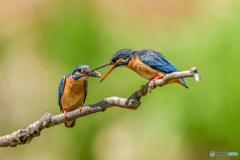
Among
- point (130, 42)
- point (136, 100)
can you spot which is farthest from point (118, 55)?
point (130, 42)

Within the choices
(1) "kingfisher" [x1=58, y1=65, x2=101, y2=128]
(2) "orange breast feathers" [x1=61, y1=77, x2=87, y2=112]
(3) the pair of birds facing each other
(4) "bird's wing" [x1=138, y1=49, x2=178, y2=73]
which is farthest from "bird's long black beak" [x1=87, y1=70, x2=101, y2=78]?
(4) "bird's wing" [x1=138, y1=49, x2=178, y2=73]

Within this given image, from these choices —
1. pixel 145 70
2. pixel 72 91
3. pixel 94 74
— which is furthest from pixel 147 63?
pixel 72 91

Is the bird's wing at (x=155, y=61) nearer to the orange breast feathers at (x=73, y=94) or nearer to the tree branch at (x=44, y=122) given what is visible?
the tree branch at (x=44, y=122)

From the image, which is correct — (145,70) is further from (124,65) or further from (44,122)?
(44,122)

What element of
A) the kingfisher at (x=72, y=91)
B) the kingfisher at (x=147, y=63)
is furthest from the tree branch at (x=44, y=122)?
the kingfisher at (x=72, y=91)

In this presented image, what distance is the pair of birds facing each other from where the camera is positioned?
2.16 m

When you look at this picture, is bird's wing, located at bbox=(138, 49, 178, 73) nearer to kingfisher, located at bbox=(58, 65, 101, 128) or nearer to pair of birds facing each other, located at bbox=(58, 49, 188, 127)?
pair of birds facing each other, located at bbox=(58, 49, 188, 127)

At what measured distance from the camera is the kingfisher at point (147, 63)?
7.05 feet

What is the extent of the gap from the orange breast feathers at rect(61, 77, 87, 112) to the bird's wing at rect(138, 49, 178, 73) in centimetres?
70

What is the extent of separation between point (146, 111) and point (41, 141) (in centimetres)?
160

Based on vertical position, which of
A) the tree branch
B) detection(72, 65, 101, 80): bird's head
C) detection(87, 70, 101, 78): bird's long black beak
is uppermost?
detection(72, 65, 101, 80): bird's head

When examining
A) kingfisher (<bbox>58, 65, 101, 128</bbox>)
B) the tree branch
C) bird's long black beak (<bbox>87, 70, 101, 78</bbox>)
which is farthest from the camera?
kingfisher (<bbox>58, 65, 101, 128</bbox>)

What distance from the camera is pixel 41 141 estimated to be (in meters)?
3.78

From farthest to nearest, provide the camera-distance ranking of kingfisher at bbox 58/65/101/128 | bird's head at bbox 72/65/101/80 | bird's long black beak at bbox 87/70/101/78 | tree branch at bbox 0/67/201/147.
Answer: kingfisher at bbox 58/65/101/128 < bird's head at bbox 72/65/101/80 < bird's long black beak at bbox 87/70/101/78 < tree branch at bbox 0/67/201/147
